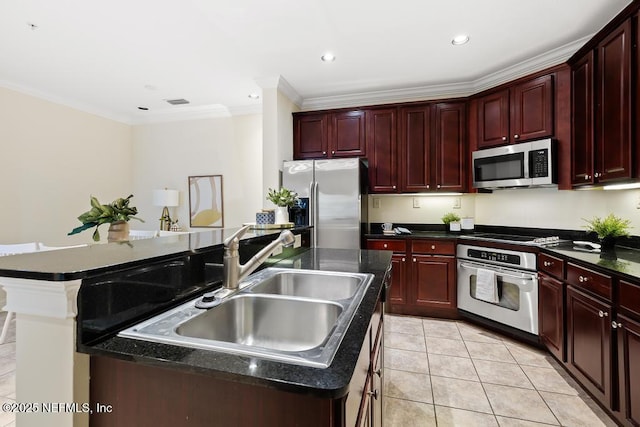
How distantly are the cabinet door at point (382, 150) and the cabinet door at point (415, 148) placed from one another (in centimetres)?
9

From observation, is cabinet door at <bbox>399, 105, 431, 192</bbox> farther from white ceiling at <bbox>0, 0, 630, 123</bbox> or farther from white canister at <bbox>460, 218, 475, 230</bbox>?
white canister at <bbox>460, 218, 475, 230</bbox>

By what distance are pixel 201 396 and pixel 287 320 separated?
0.50m

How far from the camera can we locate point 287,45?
9.03 feet

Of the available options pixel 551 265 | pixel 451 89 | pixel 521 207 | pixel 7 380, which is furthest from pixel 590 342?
pixel 7 380

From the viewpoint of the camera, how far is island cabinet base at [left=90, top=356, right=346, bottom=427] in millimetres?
604

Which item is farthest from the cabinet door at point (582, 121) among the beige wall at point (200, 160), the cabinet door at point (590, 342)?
the beige wall at point (200, 160)

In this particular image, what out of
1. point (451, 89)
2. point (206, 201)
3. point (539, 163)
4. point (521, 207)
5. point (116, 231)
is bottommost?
point (116, 231)

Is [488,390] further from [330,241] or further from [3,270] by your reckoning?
[3,270]

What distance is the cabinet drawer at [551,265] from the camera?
2227 mm

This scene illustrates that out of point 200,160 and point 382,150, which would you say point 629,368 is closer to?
point 382,150

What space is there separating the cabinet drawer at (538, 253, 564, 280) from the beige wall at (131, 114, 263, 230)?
3407 millimetres

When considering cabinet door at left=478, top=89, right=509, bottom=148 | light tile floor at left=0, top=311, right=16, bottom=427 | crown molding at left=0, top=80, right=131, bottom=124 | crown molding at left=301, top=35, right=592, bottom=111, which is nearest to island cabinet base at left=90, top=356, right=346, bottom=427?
light tile floor at left=0, top=311, right=16, bottom=427

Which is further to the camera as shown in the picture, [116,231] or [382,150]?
[382,150]

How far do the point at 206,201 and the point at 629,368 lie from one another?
187 inches
